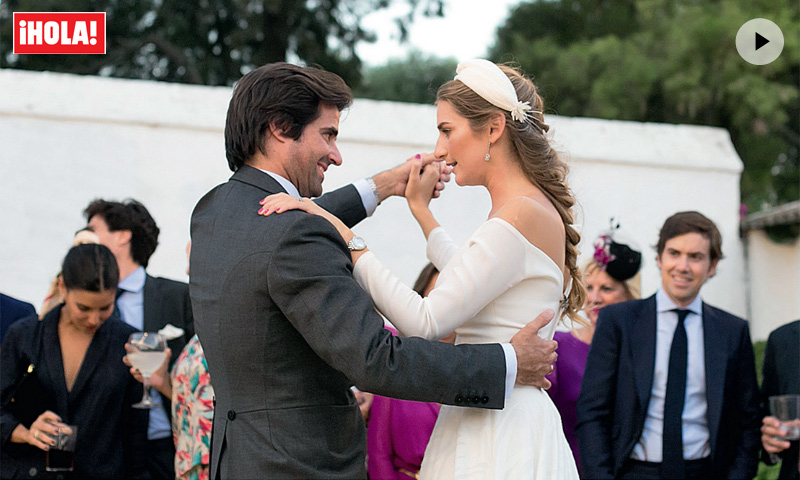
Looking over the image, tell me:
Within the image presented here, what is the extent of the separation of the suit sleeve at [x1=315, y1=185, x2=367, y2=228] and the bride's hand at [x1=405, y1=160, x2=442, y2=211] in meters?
0.19

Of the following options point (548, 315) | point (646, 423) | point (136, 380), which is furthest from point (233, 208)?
point (646, 423)

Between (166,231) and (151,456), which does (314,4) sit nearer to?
(166,231)

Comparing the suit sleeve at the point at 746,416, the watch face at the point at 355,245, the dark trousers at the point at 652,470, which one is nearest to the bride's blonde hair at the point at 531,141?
the watch face at the point at 355,245

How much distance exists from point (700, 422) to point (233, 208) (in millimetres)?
2497

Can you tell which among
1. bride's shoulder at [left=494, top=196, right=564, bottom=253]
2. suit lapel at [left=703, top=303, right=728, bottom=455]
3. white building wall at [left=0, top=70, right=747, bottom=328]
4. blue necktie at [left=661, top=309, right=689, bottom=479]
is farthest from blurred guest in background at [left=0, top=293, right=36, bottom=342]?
suit lapel at [left=703, top=303, right=728, bottom=455]

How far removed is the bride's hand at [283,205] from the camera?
2.30 meters

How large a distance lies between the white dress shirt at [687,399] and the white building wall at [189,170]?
3.80m

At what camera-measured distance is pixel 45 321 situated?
13.3 ft

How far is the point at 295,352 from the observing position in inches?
90.8

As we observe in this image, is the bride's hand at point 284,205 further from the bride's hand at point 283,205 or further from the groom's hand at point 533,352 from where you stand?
the groom's hand at point 533,352

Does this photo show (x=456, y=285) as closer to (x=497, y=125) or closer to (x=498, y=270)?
(x=498, y=270)

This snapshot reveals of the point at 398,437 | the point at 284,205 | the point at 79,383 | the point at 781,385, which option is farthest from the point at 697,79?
the point at 284,205

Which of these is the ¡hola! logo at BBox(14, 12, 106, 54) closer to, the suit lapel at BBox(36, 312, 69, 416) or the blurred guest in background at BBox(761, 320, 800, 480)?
the suit lapel at BBox(36, 312, 69, 416)

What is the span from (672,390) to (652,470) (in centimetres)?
36
